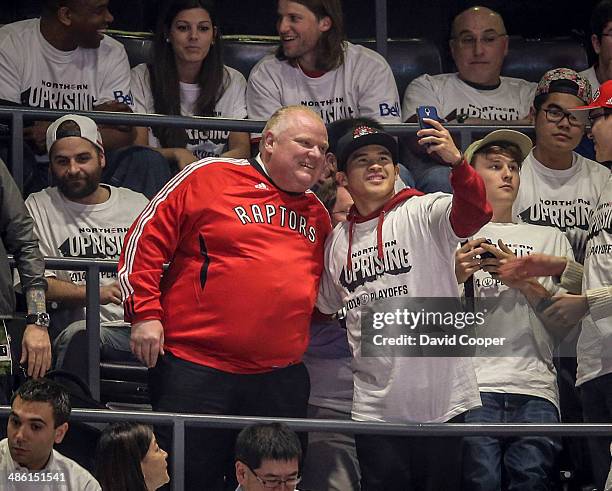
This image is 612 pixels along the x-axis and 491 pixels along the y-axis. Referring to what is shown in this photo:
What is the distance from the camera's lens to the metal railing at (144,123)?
572 centimetres

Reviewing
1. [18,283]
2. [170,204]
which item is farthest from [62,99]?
[170,204]

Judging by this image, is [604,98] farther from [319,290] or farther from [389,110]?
[319,290]

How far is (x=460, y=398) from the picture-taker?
4.68 m

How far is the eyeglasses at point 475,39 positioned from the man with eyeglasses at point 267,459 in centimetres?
284

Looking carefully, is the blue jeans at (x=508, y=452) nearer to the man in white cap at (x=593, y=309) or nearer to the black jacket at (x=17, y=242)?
the man in white cap at (x=593, y=309)

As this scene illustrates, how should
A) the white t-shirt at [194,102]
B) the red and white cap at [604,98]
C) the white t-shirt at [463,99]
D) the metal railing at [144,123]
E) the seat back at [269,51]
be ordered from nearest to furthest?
the red and white cap at [604,98] → the metal railing at [144,123] → the white t-shirt at [194,102] → the white t-shirt at [463,99] → the seat back at [269,51]

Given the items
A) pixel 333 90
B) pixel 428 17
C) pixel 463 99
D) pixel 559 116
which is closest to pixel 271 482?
pixel 559 116

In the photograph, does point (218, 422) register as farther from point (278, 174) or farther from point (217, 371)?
point (278, 174)

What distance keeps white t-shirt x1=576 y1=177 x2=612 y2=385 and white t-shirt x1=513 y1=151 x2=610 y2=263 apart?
0.42 meters

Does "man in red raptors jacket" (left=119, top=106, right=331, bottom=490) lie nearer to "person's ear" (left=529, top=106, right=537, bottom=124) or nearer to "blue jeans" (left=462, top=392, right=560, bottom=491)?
"blue jeans" (left=462, top=392, right=560, bottom=491)

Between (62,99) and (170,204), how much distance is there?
1853 mm

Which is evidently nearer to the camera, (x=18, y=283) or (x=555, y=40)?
(x=18, y=283)

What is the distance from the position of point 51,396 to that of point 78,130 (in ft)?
5.02

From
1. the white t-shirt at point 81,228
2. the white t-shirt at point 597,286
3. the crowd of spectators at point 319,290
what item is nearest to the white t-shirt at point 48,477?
the crowd of spectators at point 319,290
